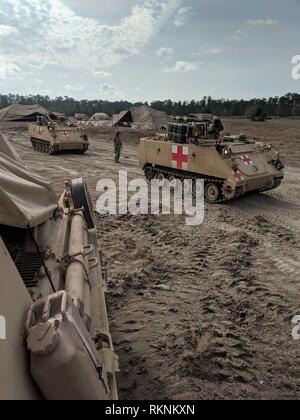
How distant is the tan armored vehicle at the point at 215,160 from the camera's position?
9523 millimetres

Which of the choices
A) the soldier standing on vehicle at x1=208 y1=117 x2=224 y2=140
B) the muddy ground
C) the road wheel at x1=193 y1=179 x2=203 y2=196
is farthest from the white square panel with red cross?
the muddy ground

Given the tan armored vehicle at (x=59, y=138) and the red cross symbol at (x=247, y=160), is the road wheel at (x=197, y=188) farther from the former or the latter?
the tan armored vehicle at (x=59, y=138)

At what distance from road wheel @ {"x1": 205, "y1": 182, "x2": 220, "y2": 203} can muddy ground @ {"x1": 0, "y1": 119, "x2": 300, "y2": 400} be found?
624 millimetres

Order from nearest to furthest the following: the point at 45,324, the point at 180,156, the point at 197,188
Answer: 1. the point at 45,324
2. the point at 197,188
3. the point at 180,156

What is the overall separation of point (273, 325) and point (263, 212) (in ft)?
16.1

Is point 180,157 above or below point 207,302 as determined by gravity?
above

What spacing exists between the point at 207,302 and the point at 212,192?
523 cm

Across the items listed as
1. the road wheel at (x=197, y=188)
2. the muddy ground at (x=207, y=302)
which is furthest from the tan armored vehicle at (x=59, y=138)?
the muddy ground at (x=207, y=302)

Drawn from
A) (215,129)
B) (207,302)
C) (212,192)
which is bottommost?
(207,302)

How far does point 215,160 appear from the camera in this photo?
9664 millimetres

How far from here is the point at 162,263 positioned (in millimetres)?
6227

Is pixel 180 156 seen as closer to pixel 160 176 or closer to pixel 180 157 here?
Answer: pixel 180 157

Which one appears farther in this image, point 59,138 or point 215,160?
point 59,138

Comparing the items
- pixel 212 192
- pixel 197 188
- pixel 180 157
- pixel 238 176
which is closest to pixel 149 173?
pixel 180 157
